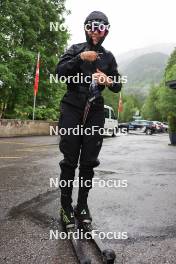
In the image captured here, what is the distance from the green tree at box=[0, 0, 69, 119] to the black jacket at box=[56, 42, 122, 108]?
2042cm

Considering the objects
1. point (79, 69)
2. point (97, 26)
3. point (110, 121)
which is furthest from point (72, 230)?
point (110, 121)

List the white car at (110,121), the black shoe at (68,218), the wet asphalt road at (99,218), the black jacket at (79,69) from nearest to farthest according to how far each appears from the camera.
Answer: the wet asphalt road at (99,218) < the black shoe at (68,218) < the black jacket at (79,69) < the white car at (110,121)

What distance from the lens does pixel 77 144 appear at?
3305mm

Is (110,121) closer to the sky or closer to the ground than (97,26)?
closer to the ground

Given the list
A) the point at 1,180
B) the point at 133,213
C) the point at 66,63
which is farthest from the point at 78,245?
the point at 1,180

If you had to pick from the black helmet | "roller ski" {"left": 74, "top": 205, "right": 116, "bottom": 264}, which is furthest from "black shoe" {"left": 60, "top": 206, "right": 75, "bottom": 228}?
the black helmet

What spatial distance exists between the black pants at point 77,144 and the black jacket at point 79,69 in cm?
9

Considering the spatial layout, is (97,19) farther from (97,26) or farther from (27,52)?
(27,52)

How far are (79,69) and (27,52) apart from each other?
2343 centimetres

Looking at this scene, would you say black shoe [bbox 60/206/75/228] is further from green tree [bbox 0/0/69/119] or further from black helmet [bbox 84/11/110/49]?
green tree [bbox 0/0/69/119]

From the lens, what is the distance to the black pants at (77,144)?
3.27 m

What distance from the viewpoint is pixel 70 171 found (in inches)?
132

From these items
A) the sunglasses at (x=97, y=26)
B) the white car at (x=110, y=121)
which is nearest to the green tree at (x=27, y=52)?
the white car at (x=110, y=121)

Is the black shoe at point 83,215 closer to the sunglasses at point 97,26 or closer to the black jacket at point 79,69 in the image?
the black jacket at point 79,69
